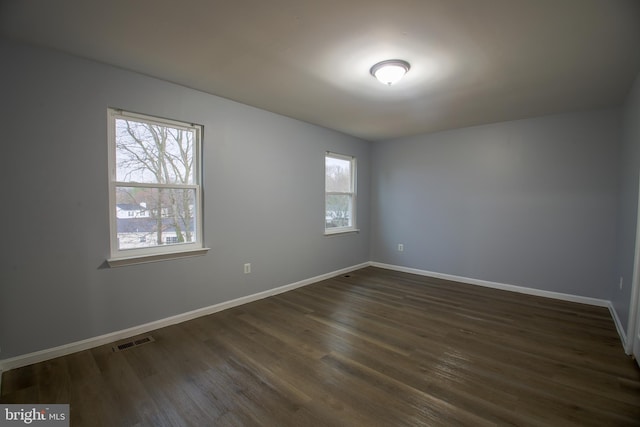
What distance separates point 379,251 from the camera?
5.68m

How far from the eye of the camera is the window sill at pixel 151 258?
8.52 ft

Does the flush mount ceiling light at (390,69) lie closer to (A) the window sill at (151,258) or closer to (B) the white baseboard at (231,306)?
(A) the window sill at (151,258)

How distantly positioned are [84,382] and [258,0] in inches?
111

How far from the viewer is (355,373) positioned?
2154 millimetres

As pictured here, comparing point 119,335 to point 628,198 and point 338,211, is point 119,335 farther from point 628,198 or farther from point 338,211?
point 628,198

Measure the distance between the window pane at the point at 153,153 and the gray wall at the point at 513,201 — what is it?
367 cm

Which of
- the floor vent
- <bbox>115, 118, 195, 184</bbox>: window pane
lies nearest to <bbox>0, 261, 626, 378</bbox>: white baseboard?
the floor vent

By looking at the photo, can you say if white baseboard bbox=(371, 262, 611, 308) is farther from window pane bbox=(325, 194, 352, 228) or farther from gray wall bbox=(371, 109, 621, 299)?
window pane bbox=(325, 194, 352, 228)

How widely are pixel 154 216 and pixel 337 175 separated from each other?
3.07 metres

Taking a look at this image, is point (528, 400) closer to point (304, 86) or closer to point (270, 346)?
point (270, 346)

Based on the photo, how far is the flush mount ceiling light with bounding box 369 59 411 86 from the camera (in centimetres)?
240

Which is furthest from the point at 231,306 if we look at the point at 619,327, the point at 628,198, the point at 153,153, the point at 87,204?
the point at 628,198

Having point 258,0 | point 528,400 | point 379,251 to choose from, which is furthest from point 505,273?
point 258,0

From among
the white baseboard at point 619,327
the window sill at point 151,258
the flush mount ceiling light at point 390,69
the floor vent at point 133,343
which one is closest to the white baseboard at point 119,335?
the floor vent at point 133,343
